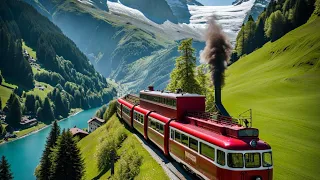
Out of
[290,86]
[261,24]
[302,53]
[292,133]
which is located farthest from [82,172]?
[261,24]

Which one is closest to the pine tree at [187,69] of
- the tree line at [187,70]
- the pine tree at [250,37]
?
the tree line at [187,70]

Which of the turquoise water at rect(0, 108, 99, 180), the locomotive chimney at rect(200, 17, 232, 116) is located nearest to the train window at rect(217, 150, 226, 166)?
the locomotive chimney at rect(200, 17, 232, 116)

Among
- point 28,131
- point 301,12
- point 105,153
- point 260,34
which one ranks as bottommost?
point 28,131

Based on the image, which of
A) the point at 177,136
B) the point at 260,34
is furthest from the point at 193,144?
the point at 260,34

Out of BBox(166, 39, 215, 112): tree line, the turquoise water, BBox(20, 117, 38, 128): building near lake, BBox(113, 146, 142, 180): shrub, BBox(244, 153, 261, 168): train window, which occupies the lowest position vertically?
the turquoise water

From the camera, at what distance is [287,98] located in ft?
193

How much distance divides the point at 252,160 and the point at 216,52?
36375 millimetres

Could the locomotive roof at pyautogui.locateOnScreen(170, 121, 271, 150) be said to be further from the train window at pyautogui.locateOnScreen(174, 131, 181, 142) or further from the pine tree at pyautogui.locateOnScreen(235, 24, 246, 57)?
the pine tree at pyautogui.locateOnScreen(235, 24, 246, 57)

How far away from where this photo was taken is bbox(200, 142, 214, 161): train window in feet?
73.7

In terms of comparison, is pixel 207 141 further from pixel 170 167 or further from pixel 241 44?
pixel 241 44

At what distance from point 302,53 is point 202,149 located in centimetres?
6756

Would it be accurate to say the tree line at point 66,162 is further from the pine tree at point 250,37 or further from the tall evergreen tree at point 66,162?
the pine tree at point 250,37

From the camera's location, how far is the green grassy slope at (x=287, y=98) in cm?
3246

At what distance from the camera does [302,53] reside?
265 ft
